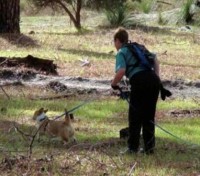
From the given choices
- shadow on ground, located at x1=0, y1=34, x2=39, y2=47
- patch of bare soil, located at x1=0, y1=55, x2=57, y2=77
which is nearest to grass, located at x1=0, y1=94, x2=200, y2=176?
patch of bare soil, located at x1=0, y1=55, x2=57, y2=77

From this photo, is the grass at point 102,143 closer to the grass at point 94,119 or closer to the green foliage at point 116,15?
the grass at point 94,119

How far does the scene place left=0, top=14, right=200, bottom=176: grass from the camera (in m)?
7.32

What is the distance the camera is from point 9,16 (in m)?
23.0

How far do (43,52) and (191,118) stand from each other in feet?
29.5

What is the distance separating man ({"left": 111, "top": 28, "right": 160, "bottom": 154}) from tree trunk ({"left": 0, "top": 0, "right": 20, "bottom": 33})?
14993 millimetres

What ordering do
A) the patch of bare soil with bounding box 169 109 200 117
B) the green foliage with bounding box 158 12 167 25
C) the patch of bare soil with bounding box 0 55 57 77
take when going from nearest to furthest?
1. the patch of bare soil with bounding box 169 109 200 117
2. the patch of bare soil with bounding box 0 55 57 77
3. the green foliage with bounding box 158 12 167 25

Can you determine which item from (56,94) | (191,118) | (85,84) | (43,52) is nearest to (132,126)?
(191,118)

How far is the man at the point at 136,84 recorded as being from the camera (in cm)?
818

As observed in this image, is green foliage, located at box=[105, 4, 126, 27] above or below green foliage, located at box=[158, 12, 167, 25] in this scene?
above

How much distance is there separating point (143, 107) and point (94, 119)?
9.57ft

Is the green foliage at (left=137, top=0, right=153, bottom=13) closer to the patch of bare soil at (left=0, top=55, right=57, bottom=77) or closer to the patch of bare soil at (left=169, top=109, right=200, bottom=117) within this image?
the patch of bare soil at (left=0, top=55, right=57, bottom=77)

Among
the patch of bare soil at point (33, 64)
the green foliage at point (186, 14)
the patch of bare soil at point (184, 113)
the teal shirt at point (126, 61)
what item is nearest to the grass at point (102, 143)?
the patch of bare soil at point (184, 113)

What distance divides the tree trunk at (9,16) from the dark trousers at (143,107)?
14942 millimetres

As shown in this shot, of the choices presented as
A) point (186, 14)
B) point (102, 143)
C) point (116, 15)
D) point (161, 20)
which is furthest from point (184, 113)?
point (161, 20)
